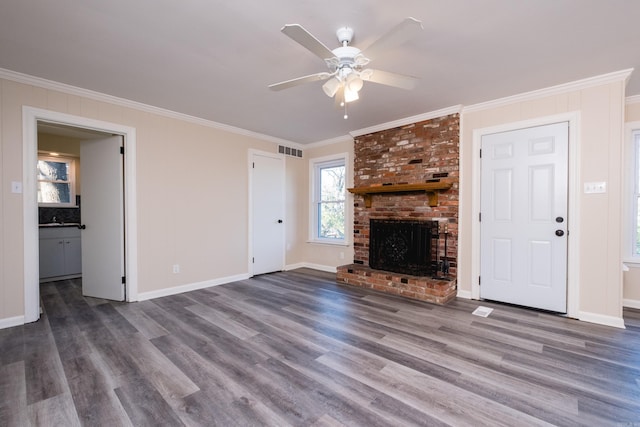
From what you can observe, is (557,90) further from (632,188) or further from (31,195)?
(31,195)

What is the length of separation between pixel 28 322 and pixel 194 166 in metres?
2.47

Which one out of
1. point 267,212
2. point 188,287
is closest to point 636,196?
point 267,212

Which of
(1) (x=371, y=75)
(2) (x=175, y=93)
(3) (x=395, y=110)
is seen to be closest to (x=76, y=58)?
(2) (x=175, y=93)

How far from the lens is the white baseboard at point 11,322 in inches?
108

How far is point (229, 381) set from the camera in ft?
6.24

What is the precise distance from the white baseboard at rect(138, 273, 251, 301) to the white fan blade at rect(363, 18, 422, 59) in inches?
147

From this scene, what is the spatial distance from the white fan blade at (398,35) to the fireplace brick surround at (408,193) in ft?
7.71

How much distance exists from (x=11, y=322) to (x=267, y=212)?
→ 3.32 metres

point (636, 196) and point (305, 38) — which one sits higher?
point (305, 38)

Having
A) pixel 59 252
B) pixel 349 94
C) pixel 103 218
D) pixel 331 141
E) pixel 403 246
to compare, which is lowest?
pixel 59 252

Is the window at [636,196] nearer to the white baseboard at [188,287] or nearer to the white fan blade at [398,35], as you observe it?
the white fan blade at [398,35]

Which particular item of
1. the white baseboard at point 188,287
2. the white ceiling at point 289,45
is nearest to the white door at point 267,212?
the white baseboard at point 188,287

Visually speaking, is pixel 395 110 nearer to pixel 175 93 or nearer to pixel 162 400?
pixel 175 93

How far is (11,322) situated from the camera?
2.80m
